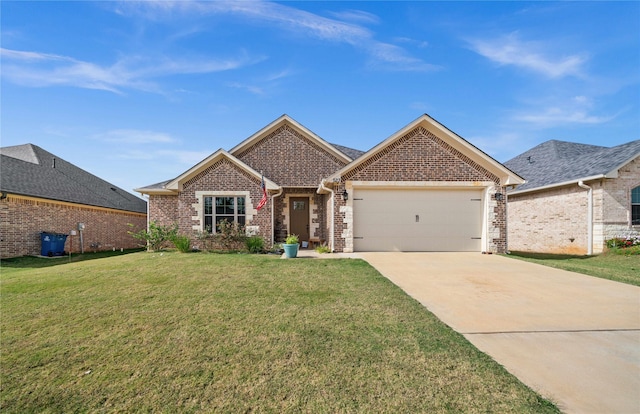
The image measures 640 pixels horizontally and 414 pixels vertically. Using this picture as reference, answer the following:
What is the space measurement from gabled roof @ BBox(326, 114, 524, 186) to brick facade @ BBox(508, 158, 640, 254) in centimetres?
423

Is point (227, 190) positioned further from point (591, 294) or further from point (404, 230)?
point (591, 294)

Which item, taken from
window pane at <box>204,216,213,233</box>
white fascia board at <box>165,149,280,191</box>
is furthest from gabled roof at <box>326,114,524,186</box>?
window pane at <box>204,216,213,233</box>

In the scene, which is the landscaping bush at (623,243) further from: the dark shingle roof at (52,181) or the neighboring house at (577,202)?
the dark shingle roof at (52,181)

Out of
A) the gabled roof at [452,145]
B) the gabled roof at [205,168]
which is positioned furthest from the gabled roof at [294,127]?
the gabled roof at [452,145]

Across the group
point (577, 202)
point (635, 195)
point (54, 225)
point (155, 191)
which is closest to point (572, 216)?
point (577, 202)

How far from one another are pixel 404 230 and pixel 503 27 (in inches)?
295

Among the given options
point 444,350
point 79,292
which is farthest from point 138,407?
point 79,292

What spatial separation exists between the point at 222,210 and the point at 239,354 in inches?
407

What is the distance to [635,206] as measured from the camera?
12.9m

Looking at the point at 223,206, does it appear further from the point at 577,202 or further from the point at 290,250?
the point at 577,202

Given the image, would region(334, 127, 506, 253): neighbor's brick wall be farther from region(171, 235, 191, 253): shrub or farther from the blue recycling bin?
the blue recycling bin

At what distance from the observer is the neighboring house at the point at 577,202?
502 inches

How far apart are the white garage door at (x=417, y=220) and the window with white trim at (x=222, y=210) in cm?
491

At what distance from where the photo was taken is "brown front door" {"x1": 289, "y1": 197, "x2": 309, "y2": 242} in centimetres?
1579
